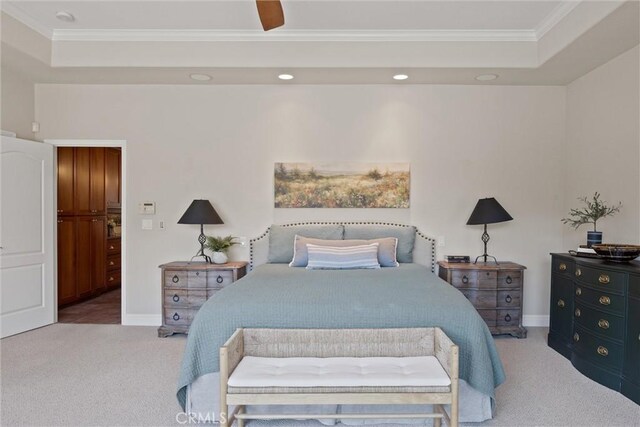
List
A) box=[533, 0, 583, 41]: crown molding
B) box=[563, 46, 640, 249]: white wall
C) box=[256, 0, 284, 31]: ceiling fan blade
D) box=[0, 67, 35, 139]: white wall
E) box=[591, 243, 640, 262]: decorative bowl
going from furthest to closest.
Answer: box=[0, 67, 35, 139]: white wall → box=[563, 46, 640, 249]: white wall → box=[533, 0, 583, 41]: crown molding → box=[591, 243, 640, 262]: decorative bowl → box=[256, 0, 284, 31]: ceiling fan blade

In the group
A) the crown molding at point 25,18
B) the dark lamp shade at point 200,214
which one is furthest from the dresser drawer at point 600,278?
the crown molding at point 25,18

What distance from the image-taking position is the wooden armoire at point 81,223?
17.4ft

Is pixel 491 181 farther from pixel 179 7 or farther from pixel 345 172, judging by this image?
pixel 179 7

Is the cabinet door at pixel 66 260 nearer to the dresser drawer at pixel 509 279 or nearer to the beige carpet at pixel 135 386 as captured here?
the beige carpet at pixel 135 386

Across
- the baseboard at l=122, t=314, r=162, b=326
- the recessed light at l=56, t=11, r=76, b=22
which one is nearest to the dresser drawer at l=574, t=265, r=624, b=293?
the baseboard at l=122, t=314, r=162, b=326

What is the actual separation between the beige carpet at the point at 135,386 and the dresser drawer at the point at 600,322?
39 centimetres

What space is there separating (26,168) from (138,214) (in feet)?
3.95

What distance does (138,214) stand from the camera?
454cm

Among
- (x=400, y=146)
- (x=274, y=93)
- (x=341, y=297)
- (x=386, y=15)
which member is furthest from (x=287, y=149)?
(x=341, y=297)

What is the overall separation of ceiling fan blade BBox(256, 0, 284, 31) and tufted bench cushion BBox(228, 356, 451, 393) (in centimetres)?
192

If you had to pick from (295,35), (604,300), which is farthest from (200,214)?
(604,300)

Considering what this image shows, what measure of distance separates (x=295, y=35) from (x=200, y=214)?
6.67ft

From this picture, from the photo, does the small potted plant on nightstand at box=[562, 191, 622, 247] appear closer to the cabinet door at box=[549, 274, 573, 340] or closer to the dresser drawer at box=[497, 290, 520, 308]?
the cabinet door at box=[549, 274, 573, 340]

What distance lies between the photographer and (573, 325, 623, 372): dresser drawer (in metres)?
2.87
